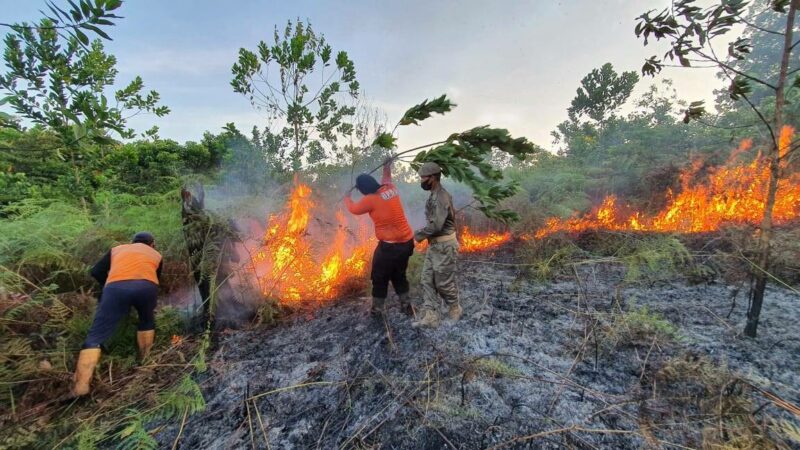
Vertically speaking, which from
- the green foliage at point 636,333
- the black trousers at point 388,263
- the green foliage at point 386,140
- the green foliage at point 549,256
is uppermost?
the green foliage at point 386,140

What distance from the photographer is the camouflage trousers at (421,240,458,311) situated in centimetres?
430

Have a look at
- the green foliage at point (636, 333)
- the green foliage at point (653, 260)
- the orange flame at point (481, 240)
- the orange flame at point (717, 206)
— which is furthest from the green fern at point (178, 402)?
the orange flame at point (717, 206)

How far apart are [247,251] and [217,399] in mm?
2396

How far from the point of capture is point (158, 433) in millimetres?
2852

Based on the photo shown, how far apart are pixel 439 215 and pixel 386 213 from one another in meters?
0.72

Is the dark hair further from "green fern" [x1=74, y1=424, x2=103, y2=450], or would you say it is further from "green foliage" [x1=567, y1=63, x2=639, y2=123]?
"green foliage" [x1=567, y1=63, x2=639, y2=123]

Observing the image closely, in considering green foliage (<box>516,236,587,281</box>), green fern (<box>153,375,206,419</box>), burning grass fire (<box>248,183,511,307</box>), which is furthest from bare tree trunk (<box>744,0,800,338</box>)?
green fern (<box>153,375,206,419</box>)

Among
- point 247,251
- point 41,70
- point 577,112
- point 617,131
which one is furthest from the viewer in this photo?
point 577,112

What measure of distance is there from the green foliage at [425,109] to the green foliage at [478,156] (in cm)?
35

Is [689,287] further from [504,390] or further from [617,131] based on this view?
[617,131]

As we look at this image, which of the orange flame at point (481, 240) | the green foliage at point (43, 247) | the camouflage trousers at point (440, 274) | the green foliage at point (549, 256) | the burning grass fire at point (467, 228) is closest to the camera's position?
the green foliage at point (43, 247)

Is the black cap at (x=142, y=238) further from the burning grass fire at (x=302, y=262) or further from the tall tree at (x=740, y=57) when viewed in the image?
the tall tree at (x=740, y=57)

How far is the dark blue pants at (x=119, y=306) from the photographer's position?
11.2 feet

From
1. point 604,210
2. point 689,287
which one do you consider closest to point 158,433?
point 689,287
